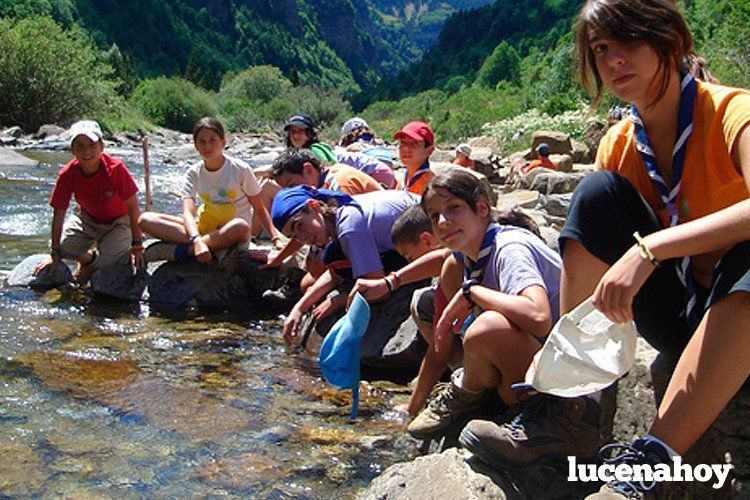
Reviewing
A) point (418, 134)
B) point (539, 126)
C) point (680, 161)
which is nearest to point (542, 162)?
point (418, 134)

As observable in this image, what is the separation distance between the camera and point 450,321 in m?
2.69

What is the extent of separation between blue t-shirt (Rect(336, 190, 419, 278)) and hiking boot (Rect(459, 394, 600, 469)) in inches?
69.4

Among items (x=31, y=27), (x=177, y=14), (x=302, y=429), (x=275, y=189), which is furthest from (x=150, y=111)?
(x=177, y=14)

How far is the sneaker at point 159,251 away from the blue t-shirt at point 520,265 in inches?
137

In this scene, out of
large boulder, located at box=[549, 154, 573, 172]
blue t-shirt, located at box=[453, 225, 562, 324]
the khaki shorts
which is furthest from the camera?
large boulder, located at box=[549, 154, 573, 172]

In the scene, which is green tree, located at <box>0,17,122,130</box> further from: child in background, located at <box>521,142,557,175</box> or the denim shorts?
the denim shorts

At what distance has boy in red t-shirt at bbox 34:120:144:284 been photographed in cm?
560

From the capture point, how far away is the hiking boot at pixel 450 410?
2.50 metres

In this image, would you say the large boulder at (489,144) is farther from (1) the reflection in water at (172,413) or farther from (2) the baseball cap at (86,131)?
(1) the reflection in water at (172,413)

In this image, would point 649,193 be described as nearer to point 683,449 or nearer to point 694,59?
point 694,59

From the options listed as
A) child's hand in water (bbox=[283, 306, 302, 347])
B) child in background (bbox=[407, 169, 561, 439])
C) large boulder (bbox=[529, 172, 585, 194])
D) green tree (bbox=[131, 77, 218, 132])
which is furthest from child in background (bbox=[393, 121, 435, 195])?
green tree (bbox=[131, 77, 218, 132])

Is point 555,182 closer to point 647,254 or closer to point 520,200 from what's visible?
point 520,200

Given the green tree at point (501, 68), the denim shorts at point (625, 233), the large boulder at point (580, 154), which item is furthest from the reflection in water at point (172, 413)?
the green tree at point (501, 68)

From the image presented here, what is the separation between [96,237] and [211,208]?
104cm
